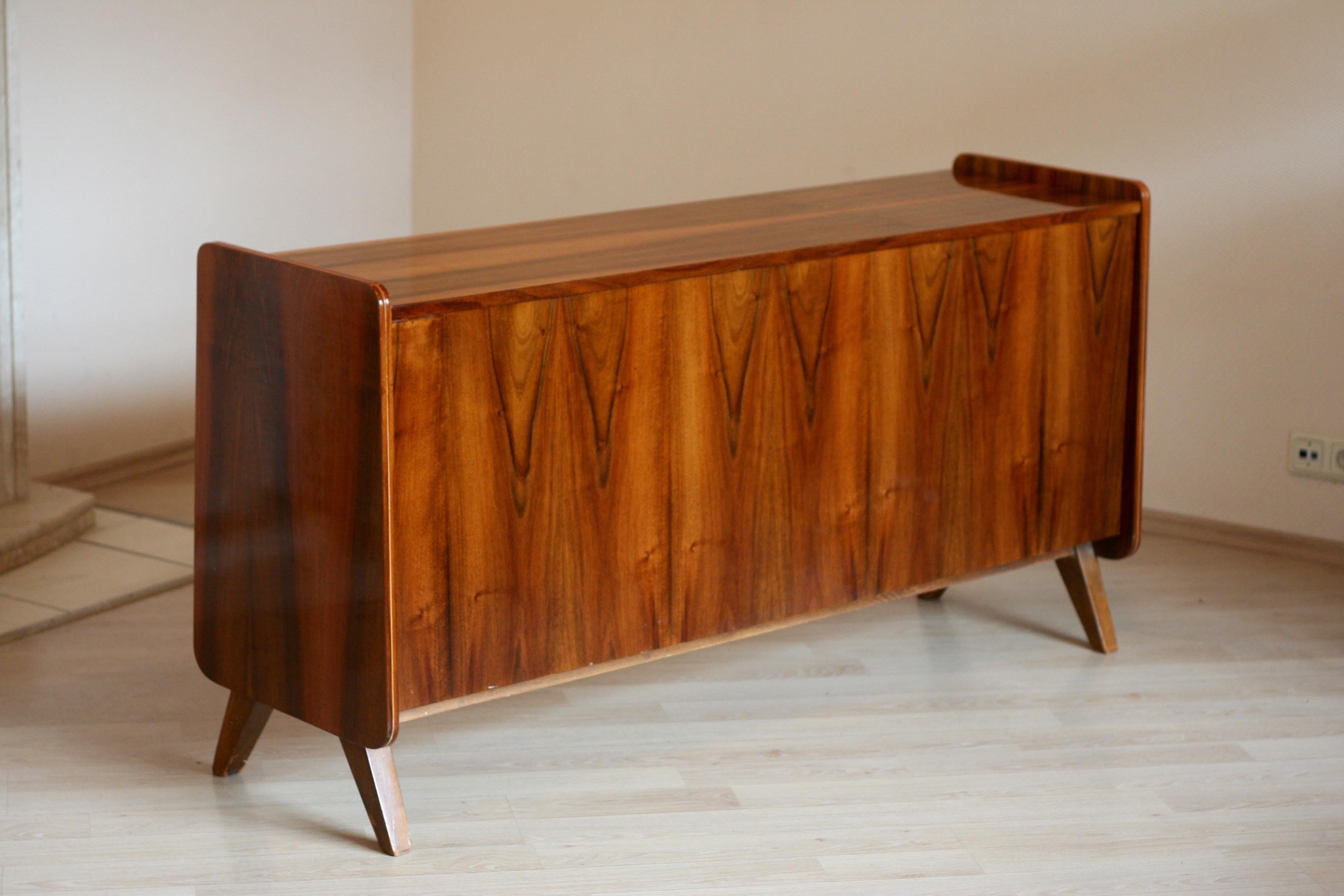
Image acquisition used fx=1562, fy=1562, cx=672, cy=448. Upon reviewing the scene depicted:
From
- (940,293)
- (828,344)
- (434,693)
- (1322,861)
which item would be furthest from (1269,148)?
(434,693)

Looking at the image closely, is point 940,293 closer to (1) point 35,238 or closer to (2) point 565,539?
(2) point 565,539

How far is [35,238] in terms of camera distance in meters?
3.43

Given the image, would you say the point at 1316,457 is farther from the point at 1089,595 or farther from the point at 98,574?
the point at 98,574

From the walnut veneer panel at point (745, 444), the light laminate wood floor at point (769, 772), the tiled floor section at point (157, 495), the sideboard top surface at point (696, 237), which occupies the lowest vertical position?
the light laminate wood floor at point (769, 772)

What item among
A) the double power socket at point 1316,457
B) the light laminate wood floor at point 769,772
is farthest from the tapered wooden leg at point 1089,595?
the double power socket at point 1316,457

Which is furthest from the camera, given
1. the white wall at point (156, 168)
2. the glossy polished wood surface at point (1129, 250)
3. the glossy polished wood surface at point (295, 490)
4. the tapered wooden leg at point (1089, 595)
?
the white wall at point (156, 168)

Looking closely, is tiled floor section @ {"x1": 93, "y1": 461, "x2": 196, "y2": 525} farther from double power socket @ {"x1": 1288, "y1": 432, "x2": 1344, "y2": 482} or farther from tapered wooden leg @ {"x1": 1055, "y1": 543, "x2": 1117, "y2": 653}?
double power socket @ {"x1": 1288, "y1": 432, "x2": 1344, "y2": 482}

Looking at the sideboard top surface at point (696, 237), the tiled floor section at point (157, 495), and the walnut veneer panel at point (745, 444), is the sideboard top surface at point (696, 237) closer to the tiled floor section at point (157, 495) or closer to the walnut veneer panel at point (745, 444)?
the walnut veneer panel at point (745, 444)

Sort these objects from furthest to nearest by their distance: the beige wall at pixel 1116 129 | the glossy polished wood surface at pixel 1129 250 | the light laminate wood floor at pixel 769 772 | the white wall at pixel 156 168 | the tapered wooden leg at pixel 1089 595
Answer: the white wall at pixel 156 168 < the beige wall at pixel 1116 129 < the tapered wooden leg at pixel 1089 595 < the glossy polished wood surface at pixel 1129 250 < the light laminate wood floor at pixel 769 772

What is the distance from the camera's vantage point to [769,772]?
238 cm

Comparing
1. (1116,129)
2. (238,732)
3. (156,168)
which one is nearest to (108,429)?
(156,168)

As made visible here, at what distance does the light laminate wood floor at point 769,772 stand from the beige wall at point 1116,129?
0.56m

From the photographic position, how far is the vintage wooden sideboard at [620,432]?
2002 millimetres

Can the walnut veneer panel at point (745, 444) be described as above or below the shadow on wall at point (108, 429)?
above
